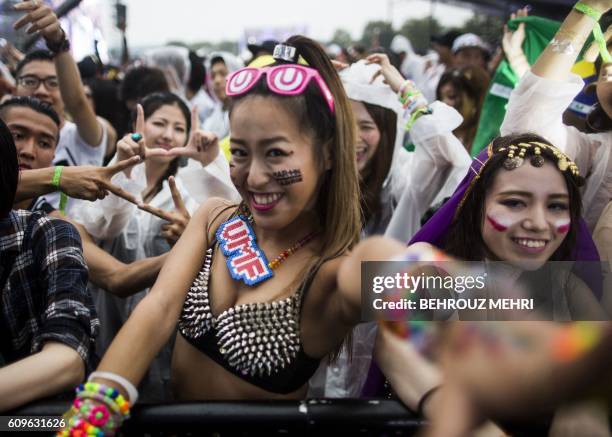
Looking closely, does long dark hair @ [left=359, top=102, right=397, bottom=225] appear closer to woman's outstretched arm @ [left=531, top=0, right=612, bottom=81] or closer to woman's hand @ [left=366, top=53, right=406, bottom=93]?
woman's hand @ [left=366, top=53, right=406, bottom=93]

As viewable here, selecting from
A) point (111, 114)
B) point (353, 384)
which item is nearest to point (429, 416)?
point (353, 384)

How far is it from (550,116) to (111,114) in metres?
4.21

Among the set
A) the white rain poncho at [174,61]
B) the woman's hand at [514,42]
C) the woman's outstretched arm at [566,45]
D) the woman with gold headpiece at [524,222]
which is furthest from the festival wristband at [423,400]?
the white rain poncho at [174,61]

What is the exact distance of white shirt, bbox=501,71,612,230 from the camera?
213 cm

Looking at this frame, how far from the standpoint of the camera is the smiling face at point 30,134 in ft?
8.37

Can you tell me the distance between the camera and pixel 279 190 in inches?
59.6

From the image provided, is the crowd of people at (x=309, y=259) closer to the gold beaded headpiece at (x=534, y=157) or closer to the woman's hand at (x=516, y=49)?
the gold beaded headpiece at (x=534, y=157)

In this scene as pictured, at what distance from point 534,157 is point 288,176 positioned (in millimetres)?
766

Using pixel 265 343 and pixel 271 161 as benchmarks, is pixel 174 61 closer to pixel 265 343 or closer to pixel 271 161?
pixel 271 161

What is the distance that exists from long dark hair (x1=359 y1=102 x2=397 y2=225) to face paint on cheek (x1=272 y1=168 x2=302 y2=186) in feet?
4.20

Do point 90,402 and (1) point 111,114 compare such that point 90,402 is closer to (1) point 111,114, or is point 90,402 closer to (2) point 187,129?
(2) point 187,129

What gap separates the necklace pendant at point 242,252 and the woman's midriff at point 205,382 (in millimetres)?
239

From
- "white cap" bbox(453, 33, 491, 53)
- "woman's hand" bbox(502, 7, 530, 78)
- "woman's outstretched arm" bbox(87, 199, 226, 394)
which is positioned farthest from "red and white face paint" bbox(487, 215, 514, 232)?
"white cap" bbox(453, 33, 491, 53)

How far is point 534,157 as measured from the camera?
5.75ft
